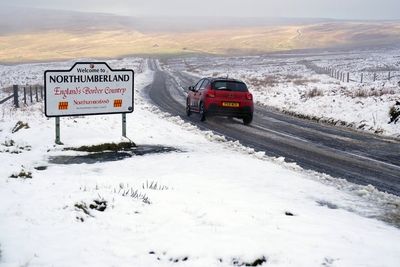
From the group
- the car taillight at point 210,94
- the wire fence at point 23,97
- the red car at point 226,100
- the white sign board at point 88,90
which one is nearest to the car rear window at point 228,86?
the red car at point 226,100

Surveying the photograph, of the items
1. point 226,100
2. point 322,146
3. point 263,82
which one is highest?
point 226,100

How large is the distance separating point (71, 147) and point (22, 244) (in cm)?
612

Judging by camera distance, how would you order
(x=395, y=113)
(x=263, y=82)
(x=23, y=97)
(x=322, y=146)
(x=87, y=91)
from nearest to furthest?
(x=87, y=91) → (x=322, y=146) → (x=395, y=113) → (x=23, y=97) → (x=263, y=82)

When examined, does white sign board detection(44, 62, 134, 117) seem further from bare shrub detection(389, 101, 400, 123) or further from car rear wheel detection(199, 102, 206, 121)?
bare shrub detection(389, 101, 400, 123)

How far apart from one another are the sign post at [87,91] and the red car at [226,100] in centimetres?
523

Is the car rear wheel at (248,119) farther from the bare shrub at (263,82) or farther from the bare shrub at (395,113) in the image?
the bare shrub at (263,82)

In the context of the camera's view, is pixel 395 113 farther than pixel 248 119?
No

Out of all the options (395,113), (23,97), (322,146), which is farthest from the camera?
(23,97)

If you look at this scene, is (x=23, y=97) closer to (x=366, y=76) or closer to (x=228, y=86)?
(x=228, y=86)

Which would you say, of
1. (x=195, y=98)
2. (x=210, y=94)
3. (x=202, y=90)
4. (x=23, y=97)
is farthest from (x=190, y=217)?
(x=23, y=97)

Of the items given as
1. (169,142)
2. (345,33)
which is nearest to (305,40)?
(345,33)

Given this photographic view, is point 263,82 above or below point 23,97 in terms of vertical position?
above

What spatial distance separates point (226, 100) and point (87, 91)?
21.5ft

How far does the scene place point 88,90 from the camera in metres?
11.4
